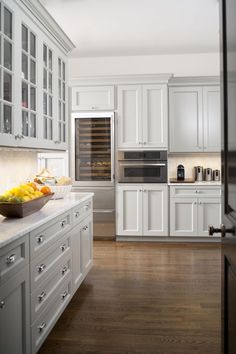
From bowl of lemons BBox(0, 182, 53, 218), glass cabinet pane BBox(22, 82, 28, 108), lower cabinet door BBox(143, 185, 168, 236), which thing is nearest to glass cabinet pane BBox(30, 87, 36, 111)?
glass cabinet pane BBox(22, 82, 28, 108)

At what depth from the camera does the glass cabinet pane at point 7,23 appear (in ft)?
8.28

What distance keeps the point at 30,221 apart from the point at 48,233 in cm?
25

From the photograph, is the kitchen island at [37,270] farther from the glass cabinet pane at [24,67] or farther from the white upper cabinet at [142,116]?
the white upper cabinet at [142,116]

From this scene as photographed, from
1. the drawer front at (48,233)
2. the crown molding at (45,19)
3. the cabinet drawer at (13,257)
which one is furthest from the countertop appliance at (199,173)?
the cabinet drawer at (13,257)

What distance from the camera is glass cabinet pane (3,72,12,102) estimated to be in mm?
2504

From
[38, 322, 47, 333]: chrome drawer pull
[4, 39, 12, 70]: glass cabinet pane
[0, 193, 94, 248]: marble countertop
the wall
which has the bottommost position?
[38, 322, 47, 333]: chrome drawer pull

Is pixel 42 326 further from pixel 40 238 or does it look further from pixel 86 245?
pixel 86 245

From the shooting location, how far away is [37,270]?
2.28 meters

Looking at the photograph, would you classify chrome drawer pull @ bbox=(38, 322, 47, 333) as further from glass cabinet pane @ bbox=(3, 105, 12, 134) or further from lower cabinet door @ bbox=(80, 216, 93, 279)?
glass cabinet pane @ bbox=(3, 105, 12, 134)

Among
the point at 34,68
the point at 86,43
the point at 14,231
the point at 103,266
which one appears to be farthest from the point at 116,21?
the point at 14,231

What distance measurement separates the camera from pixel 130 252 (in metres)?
4.98

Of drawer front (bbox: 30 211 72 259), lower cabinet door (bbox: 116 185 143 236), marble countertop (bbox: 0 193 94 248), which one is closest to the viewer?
marble countertop (bbox: 0 193 94 248)

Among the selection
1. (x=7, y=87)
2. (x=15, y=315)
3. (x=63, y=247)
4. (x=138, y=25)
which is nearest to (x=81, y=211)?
(x=63, y=247)

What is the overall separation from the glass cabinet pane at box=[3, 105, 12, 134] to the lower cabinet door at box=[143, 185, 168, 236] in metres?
3.15
